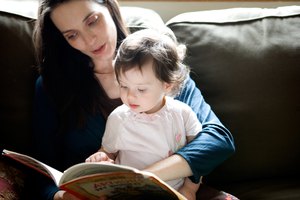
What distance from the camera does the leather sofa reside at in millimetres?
1460

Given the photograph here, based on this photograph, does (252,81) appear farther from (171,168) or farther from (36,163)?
(36,163)

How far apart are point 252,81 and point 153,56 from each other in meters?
0.47

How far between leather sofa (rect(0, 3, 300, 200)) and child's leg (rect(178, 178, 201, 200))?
27 centimetres

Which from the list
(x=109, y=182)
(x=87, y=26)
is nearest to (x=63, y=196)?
(x=109, y=182)

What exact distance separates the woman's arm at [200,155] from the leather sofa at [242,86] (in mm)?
223

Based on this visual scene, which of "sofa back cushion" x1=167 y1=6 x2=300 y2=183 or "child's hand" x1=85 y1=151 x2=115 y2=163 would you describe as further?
"sofa back cushion" x1=167 y1=6 x2=300 y2=183

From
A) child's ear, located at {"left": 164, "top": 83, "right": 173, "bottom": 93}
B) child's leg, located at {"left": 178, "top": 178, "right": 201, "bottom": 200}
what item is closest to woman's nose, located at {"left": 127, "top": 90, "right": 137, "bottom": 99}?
child's ear, located at {"left": 164, "top": 83, "right": 173, "bottom": 93}

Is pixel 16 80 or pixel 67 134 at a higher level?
pixel 16 80

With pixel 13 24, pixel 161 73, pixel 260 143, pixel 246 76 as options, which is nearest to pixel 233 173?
pixel 260 143

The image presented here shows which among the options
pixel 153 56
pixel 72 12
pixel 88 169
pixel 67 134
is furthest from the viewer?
pixel 67 134

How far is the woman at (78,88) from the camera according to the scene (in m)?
1.28

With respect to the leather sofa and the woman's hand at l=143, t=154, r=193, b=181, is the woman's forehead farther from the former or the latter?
the woman's hand at l=143, t=154, r=193, b=181

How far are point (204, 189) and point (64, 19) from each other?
70 cm

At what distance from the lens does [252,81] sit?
1468mm
